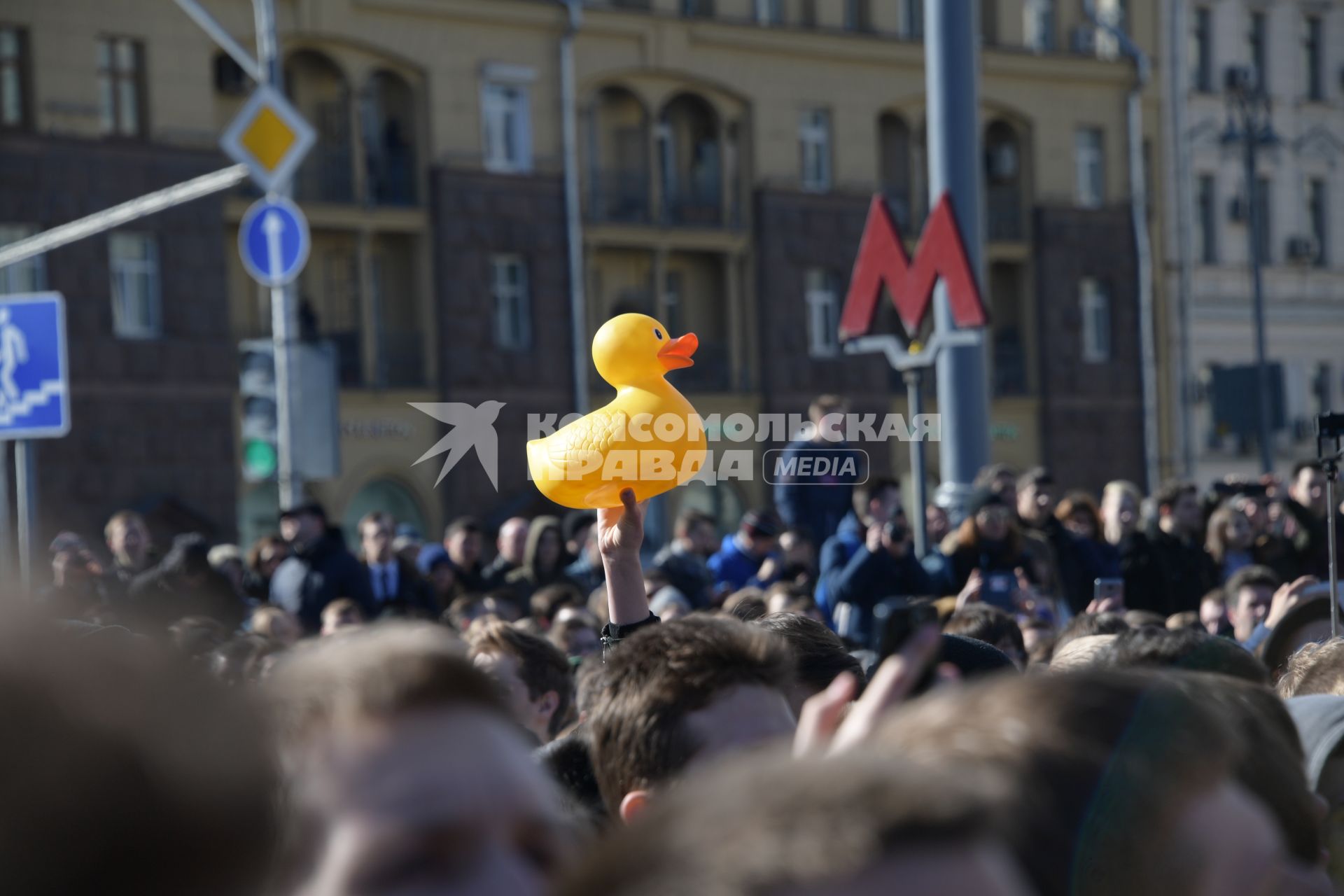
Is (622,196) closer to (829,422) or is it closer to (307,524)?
(307,524)

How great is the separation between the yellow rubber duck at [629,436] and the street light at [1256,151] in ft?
48.7

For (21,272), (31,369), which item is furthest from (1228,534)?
(21,272)

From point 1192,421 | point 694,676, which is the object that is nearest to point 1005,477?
point 694,676

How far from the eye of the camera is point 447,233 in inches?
1182

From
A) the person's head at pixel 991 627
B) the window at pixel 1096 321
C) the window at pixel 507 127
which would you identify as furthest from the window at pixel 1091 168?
the person's head at pixel 991 627

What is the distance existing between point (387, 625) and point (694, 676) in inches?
36.9

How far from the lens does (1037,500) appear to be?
33.8 ft

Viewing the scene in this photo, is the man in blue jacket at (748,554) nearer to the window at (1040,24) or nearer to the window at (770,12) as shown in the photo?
the window at (770,12)

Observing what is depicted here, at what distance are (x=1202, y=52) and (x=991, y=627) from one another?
36823 millimetres

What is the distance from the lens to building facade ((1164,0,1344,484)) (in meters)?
38.8

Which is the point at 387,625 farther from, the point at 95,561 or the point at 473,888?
the point at 95,561

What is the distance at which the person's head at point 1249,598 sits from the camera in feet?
24.3

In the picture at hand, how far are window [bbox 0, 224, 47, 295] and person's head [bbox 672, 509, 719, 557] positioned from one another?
16.1 meters

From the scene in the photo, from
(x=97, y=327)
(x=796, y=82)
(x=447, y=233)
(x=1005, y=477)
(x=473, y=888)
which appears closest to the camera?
(x=473, y=888)
